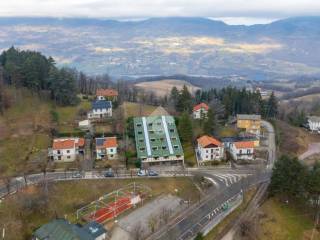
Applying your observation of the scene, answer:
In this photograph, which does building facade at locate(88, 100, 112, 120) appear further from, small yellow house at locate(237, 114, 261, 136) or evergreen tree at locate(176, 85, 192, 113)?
small yellow house at locate(237, 114, 261, 136)

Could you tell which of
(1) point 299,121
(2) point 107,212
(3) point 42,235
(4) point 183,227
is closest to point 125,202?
(2) point 107,212

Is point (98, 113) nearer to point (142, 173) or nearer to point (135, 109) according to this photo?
point (135, 109)

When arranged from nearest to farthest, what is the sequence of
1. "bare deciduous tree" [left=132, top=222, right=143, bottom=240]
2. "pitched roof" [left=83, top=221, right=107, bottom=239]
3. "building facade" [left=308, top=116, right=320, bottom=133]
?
"pitched roof" [left=83, top=221, right=107, bottom=239], "bare deciduous tree" [left=132, top=222, right=143, bottom=240], "building facade" [left=308, top=116, right=320, bottom=133]

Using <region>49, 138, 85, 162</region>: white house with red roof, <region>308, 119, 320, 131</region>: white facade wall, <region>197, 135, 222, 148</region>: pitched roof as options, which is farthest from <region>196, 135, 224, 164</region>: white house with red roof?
<region>308, 119, 320, 131</region>: white facade wall

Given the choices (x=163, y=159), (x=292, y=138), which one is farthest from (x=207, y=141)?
(x=292, y=138)

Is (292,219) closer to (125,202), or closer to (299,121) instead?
(125,202)

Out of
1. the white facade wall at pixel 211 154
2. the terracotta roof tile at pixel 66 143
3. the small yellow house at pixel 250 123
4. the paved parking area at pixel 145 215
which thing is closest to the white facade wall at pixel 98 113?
the terracotta roof tile at pixel 66 143
